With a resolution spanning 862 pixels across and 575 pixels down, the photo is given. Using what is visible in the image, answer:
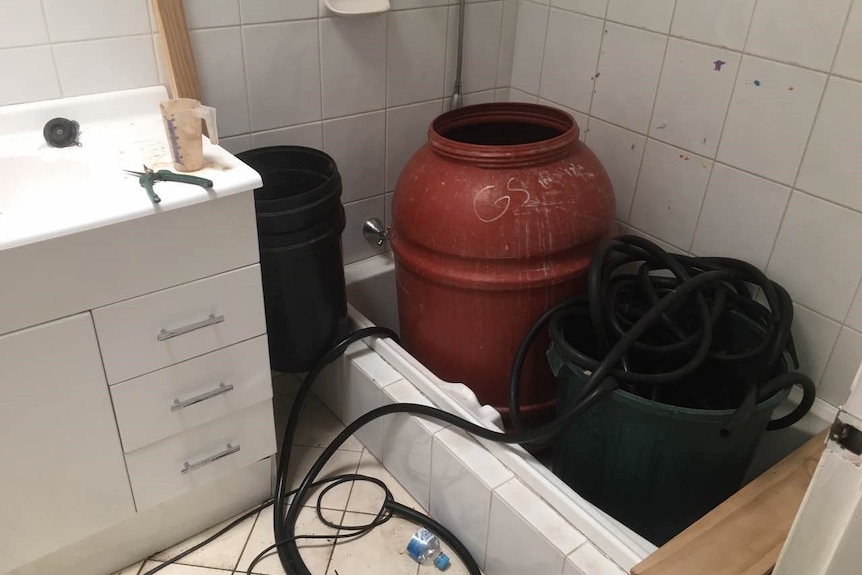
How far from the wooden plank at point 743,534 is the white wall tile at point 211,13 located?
1.24m

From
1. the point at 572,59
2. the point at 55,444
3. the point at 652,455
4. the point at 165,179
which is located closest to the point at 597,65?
the point at 572,59

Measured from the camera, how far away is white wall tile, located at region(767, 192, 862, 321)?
1270mm

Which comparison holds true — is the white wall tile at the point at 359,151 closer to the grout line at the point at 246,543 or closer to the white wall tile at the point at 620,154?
the white wall tile at the point at 620,154

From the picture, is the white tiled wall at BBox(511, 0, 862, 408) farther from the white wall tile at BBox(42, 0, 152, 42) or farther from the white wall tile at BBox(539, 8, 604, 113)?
the white wall tile at BBox(42, 0, 152, 42)

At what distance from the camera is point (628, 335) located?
1.14 metres

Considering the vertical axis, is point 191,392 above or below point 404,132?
below

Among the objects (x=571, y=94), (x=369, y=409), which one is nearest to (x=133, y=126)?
(x=369, y=409)

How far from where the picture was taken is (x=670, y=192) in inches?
61.1

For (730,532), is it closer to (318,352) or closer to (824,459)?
(824,459)

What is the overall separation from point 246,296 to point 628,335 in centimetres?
64

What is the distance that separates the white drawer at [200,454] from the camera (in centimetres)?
124

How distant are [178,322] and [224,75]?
1.92ft

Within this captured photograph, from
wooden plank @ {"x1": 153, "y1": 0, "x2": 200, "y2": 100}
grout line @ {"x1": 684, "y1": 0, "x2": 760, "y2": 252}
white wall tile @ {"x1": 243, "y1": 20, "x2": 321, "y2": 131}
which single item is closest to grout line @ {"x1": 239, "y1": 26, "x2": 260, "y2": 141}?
white wall tile @ {"x1": 243, "y1": 20, "x2": 321, "y2": 131}

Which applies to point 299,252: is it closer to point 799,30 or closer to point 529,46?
point 529,46
